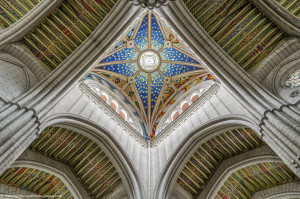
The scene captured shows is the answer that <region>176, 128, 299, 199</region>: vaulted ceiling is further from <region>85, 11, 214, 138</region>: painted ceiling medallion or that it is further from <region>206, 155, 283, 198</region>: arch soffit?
<region>85, 11, 214, 138</region>: painted ceiling medallion

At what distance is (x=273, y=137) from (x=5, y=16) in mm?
10137

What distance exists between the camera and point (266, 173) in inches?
379

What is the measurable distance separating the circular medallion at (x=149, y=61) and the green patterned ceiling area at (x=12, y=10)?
8.96m

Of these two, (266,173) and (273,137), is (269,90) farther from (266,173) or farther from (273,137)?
(266,173)

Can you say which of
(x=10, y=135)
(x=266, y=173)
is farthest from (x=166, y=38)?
(x=10, y=135)

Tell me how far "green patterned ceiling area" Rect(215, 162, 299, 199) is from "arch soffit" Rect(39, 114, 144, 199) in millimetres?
4468

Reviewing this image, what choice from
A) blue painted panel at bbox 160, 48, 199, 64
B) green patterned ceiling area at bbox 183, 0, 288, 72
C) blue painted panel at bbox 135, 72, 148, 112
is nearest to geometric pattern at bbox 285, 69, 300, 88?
green patterned ceiling area at bbox 183, 0, 288, 72

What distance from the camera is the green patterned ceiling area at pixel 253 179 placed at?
30.3 ft

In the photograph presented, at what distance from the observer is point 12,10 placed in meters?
7.80

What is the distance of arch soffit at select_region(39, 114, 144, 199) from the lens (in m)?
9.20

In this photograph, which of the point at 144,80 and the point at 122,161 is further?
the point at 144,80

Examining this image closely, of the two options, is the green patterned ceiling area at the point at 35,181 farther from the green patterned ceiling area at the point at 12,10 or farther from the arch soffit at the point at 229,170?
the arch soffit at the point at 229,170

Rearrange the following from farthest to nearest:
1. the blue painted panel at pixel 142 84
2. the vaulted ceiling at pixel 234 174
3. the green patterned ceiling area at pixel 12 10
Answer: the blue painted panel at pixel 142 84 < the vaulted ceiling at pixel 234 174 < the green patterned ceiling area at pixel 12 10

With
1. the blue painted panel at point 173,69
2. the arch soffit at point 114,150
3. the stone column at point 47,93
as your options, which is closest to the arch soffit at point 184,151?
the arch soffit at point 114,150
